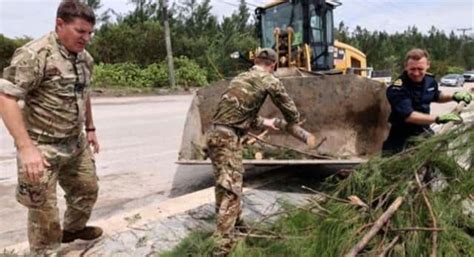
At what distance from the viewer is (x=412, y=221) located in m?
2.68

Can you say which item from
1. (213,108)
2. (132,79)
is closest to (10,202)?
(213,108)

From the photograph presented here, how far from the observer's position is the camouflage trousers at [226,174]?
11.7 ft

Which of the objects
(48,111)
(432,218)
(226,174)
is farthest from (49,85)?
(432,218)

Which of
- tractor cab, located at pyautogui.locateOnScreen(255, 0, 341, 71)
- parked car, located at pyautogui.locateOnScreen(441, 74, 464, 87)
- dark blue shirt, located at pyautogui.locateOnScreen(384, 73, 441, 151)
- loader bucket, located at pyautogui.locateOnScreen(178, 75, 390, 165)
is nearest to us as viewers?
dark blue shirt, located at pyautogui.locateOnScreen(384, 73, 441, 151)

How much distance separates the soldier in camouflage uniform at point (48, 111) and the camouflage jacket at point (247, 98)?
2.99 feet

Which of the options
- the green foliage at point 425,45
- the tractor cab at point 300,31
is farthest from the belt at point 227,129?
the green foliage at point 425,45

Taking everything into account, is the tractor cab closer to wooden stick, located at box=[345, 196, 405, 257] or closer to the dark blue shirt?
the dark blue shirt

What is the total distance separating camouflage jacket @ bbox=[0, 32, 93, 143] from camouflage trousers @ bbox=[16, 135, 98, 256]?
12 cm

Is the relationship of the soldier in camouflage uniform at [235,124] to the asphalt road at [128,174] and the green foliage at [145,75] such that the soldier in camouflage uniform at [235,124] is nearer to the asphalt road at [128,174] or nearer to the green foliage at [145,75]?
the asphalt road at [128,174]

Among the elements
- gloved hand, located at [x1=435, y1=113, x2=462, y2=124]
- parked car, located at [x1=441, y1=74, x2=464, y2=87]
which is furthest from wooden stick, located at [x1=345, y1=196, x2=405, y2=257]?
parked car, located at [x1=441, y1=74, x2=464, y2=87]

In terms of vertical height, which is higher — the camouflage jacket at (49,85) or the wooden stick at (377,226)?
the camouflage jacket at (49,85)

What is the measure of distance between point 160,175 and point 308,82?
209 cm

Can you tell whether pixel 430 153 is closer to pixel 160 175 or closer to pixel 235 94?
pixel 235 94

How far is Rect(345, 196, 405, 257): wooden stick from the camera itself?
250 centimetres
